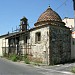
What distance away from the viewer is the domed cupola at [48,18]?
3222 cm

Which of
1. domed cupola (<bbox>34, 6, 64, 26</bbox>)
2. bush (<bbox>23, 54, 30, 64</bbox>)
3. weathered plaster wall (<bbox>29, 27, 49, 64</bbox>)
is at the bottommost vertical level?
bush (<bbox>23, 54, 30, 64</bbox>)

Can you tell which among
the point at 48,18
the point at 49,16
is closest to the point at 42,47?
the point at 48,18

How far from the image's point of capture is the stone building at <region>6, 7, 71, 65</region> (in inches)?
1153

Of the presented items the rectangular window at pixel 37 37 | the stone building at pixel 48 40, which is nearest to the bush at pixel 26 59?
the stone building at pixel 48 40

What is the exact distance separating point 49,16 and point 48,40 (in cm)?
492

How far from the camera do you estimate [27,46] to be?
34062 millimetres

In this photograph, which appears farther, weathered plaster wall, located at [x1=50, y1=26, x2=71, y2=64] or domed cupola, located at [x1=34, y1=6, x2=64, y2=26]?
domed cupola, located at [x1=34, y1=6, x2=64, y2=26]

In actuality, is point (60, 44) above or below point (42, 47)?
above

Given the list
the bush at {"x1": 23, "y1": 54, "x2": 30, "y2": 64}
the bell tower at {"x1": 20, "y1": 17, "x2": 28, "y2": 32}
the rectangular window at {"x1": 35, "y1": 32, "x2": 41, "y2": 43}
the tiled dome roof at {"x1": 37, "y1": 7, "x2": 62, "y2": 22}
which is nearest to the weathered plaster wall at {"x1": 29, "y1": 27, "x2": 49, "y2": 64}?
the rectangular window at {"x1": 35, "y1": 32, "x2": 41, "y2": 43}

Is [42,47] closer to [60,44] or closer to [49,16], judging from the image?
[60,44]

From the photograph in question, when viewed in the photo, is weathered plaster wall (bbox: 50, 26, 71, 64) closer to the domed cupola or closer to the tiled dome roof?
the domed cupola

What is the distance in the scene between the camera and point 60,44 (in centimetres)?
3067

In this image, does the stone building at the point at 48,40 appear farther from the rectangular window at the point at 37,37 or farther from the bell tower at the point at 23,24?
the bell tower at the point at 23,24

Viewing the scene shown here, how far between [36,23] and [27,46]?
11.8 ft
